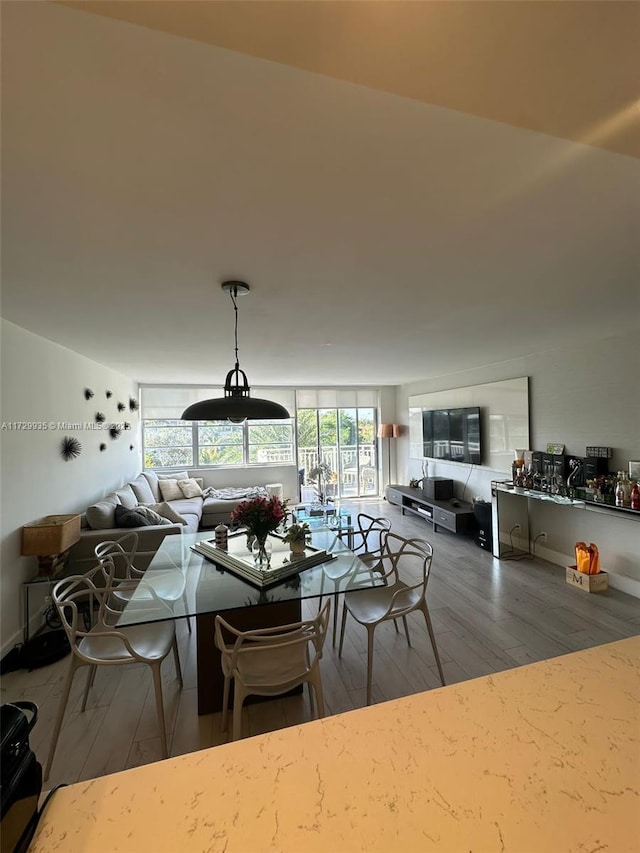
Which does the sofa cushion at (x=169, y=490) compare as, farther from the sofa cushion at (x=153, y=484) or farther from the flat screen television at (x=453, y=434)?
the flat screen television at (x=453, y=434)

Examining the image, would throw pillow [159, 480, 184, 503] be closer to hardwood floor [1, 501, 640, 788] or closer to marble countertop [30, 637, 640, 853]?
hardwood floor [1, 501, 640, 788]

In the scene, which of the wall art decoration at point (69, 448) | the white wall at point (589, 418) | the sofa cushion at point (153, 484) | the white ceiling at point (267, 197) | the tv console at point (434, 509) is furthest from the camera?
the sofa cushion at point (153, 484)

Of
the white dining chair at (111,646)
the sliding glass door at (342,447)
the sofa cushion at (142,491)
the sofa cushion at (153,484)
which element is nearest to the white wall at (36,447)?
the sofa cushion at (142,491)

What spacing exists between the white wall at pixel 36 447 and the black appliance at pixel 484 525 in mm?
4724

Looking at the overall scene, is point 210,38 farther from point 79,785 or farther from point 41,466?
point 41,466

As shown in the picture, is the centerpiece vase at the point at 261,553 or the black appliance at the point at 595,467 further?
the black appliance at the point at 595,467

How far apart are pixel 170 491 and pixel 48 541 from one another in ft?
11.4

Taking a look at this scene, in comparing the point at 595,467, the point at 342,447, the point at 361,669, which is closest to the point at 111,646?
the point at 361,669

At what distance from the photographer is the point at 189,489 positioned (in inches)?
254

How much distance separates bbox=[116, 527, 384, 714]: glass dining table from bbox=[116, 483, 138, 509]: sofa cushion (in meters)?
2.10

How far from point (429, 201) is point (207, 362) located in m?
3.84

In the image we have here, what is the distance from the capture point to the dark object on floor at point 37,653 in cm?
256

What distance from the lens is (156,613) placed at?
1951 millimetres

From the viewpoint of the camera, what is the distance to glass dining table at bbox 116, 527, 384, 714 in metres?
1.99
